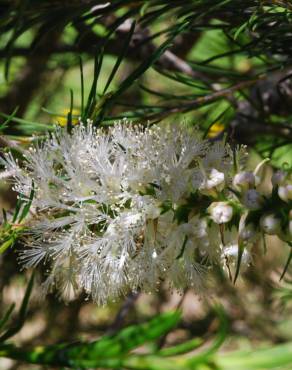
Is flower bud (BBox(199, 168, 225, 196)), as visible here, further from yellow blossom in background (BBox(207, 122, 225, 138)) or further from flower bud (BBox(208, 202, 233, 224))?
yellow blossom in background (BBox(207, 122, 225, 138))

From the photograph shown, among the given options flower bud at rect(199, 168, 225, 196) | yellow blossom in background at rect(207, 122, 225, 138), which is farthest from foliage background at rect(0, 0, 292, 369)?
flower bud at rect(199, 168, 225, 196)

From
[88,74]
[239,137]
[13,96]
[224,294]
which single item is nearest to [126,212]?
[239,137]

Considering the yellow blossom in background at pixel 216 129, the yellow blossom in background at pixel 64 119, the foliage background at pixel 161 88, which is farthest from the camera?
the yellow blossom in background at pixel 216 129

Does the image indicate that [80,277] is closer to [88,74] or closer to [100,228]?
[100,228]

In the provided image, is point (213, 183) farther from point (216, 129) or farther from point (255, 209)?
point (216, 129)

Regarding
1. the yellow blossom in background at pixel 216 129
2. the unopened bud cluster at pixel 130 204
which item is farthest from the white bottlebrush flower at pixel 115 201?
the yellow blossom in background at pixel 216 129

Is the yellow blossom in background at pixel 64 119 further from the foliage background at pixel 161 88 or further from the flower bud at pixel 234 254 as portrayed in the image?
the flower bud at pixel 234 254
